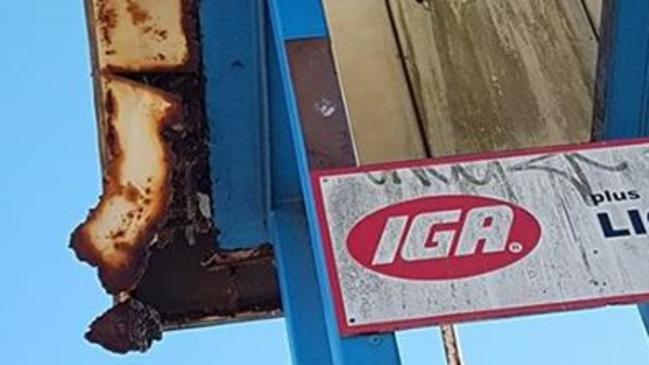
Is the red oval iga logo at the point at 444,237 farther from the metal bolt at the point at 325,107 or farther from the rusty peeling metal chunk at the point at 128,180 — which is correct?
the rusty peeling metal chunk at the point at 128,180

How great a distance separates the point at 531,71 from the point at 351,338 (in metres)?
1.33

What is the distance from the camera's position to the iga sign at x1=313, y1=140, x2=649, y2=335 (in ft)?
6.11

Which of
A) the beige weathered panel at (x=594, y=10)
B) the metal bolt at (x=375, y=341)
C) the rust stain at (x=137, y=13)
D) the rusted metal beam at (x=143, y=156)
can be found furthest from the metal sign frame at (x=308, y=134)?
the beige weathered panel at (x=594, y=10)

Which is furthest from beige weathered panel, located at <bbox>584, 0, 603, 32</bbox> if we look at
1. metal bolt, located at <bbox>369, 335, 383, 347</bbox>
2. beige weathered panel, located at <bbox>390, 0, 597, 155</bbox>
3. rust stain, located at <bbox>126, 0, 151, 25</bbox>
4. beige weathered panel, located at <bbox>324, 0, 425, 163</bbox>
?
metal bolt, located at <bbox>369, 335, 383, 347</bbox>

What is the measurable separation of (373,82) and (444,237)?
3.68 ft

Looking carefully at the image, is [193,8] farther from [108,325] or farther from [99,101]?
[108,325]

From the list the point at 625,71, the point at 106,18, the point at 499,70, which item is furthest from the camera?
the point at 499,70

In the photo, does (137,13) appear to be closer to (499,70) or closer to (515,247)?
(499,70)

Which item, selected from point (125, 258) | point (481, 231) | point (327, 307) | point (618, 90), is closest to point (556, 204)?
point (481, 231)

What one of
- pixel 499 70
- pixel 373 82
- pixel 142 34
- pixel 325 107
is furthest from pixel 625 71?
pixel 142 34

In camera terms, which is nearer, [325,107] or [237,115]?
[325,107]

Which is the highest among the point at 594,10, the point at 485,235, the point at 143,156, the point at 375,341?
the point at 594,10

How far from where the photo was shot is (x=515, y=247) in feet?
6.26

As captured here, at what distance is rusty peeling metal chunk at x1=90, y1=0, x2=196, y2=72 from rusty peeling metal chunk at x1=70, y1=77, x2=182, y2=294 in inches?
2.1
